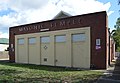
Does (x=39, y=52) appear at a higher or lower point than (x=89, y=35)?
lower

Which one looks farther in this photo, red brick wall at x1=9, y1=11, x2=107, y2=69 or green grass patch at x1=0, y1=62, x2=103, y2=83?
red brick wall at x1=9, y1=11, x2=107, y2=69

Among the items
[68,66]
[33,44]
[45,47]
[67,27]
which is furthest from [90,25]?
[33,44]

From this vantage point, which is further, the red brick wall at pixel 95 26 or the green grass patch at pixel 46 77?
the red brick wall at pixel 95 26

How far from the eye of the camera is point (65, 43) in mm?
23281

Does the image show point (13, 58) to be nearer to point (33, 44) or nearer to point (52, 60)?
point (33, 44)

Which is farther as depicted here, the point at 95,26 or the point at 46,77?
the point at 95,26

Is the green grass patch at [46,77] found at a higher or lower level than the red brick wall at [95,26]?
lower

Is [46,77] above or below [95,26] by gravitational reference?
below

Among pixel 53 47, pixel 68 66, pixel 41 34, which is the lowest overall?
pixel 68 66

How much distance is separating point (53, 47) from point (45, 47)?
1.55 metres

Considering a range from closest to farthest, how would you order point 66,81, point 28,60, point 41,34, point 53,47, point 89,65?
point 66,81 < point 89,65 < point 53,47 < point 41,34 < point 28,60

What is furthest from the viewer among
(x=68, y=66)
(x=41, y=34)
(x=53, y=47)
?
(x=41, y=34)

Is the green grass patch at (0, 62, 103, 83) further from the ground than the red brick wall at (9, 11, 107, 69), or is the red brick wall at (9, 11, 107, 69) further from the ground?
the red brick wall at (9, 11, 107, 69)

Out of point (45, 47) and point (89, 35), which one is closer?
point (89, 35)
